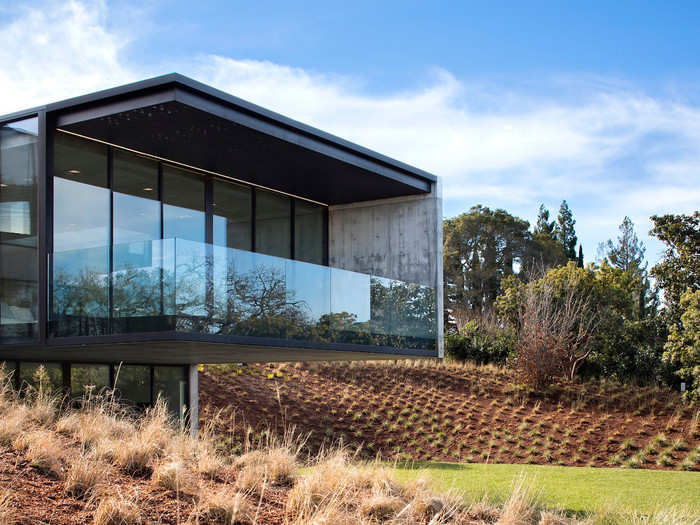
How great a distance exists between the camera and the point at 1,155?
12750 mm

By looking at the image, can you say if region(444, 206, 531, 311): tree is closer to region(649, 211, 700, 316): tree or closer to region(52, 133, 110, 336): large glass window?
region(649, 211, 700, 316): tree

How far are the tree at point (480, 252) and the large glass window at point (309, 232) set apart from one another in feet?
81.0

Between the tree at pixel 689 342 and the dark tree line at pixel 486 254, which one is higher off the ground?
the dark tree line at pixel 486 254

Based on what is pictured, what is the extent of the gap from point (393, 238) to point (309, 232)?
2062 mm

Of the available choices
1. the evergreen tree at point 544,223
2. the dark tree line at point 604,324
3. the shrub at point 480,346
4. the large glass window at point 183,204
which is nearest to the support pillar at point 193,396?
the large glass window at point 183,204

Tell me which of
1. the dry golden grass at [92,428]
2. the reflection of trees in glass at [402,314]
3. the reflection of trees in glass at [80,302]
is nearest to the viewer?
the dry golden grass at [92,428]

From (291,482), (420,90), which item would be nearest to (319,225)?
(420,90)

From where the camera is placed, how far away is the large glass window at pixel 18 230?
12008mm

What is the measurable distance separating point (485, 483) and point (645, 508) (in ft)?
8.82

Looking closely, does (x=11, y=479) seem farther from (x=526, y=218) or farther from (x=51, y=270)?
(x=526, y=218)

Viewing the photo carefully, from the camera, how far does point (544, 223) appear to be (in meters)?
48.2

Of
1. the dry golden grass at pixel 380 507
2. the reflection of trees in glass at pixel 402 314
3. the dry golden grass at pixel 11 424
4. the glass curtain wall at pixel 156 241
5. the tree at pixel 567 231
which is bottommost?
the dry golden grass at pixel 380 507

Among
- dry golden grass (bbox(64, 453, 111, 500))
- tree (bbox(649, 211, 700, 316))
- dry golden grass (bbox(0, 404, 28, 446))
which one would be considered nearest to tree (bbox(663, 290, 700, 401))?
tree (bbox(649, 211, 700, 316))

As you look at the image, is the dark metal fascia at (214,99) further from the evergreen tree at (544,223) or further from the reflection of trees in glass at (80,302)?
the evergreen tree at (544,223)
